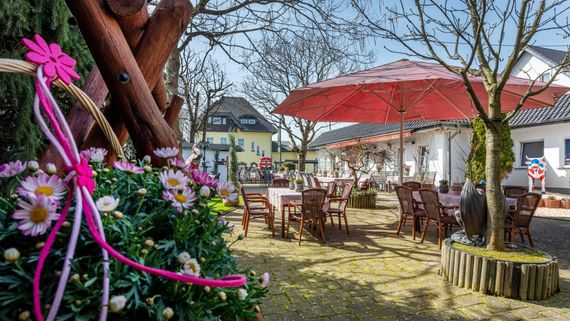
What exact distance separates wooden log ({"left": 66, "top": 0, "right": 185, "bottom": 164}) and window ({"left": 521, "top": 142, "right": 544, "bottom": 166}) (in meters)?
17.4

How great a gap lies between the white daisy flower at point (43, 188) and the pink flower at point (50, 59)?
1.02 feet

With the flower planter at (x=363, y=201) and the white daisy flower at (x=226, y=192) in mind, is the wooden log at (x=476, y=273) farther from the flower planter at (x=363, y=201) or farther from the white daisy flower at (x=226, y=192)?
the flower planter at (x=363, y=201)

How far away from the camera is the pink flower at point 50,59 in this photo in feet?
2.59

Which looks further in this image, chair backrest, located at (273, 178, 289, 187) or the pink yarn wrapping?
chair backrest, located at (273, 178, 289, 187)

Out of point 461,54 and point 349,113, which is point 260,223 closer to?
point 349,113

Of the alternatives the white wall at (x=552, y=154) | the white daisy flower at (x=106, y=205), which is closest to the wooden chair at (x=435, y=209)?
the white daisy flower at (x=106, y=205)

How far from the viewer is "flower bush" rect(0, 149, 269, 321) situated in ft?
1.94

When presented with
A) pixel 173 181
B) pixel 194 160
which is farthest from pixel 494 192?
pixel 173 181

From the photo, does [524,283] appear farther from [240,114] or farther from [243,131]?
[240,114]

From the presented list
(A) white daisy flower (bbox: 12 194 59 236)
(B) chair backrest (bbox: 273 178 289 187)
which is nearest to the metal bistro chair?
(B) chair backrest (bbox: 273 178 289 187)

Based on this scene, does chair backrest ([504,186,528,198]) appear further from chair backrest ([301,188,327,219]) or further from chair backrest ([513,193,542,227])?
chair backrest ([301,188,327,219])

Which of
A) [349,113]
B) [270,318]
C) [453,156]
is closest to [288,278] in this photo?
[270,318]

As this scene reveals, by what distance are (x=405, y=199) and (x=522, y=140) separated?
40.2 ft

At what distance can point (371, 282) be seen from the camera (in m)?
3.85
